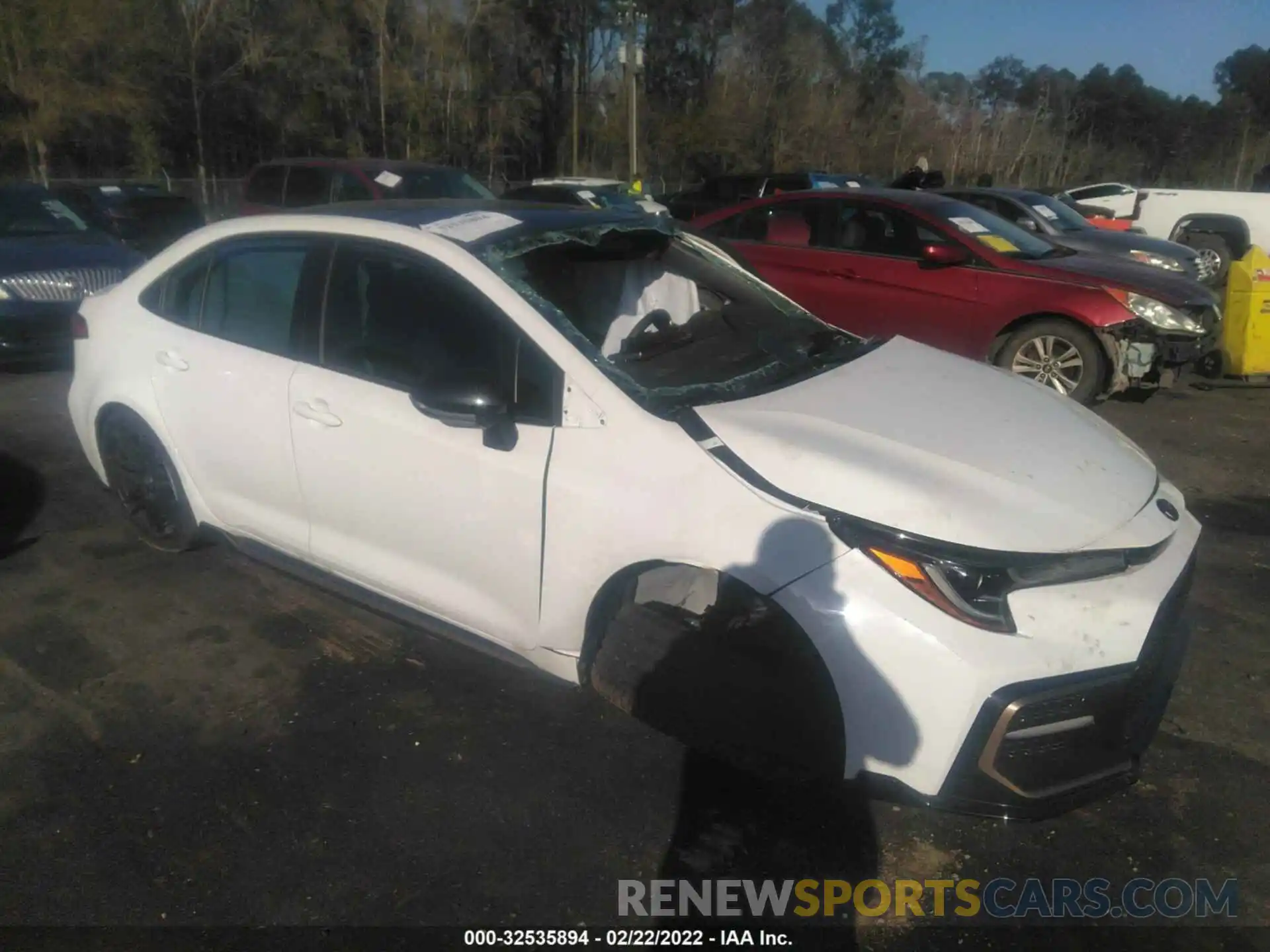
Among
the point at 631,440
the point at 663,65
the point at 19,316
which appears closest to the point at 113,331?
the point at 631,440

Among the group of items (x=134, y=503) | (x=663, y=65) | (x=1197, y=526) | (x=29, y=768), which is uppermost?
(x=663, y=65)

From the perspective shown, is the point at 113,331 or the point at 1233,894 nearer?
the point at 1233,894

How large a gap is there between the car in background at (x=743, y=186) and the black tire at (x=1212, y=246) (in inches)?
205

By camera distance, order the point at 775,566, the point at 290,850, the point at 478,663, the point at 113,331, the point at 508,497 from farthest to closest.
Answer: the point at 113,331, the point at 478,663, the point at 508,497, the point at 290,850, the point at 775,566

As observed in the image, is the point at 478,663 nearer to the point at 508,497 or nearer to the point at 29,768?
the point at 508,497

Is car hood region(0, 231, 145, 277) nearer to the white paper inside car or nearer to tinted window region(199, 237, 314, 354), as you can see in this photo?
tinted window region(199, 237, 314, 354)

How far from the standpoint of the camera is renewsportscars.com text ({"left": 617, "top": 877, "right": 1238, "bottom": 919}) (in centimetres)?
249

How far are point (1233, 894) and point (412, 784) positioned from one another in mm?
2270

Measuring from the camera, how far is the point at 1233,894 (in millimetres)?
2525

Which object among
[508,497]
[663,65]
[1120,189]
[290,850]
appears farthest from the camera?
[663,65]

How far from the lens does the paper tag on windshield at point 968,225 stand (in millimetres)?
7355

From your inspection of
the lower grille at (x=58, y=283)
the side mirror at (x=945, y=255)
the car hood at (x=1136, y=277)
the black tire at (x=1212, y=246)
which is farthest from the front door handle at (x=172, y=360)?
the black tire at (x=1212, y=246)

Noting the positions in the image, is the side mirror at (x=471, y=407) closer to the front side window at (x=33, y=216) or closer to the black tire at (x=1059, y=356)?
the black tire at (x=1059, y=356)

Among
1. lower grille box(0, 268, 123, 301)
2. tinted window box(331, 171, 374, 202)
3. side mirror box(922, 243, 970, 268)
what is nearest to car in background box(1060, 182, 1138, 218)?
side mirror box(922, 243, 970, 268)
